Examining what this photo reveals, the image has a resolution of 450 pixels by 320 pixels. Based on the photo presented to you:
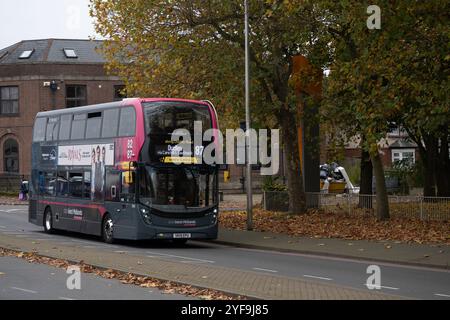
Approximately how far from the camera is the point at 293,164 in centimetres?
2922

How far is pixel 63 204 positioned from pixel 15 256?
7.41 metres

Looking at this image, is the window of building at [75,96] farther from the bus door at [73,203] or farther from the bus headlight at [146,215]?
the bus headlight at [146,215]

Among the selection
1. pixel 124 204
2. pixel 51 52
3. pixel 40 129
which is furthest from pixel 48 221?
pixel 51 52

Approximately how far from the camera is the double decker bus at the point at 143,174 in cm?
2116

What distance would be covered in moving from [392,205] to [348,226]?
8.58 feet

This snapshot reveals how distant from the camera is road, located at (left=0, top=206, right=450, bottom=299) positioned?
550 inches

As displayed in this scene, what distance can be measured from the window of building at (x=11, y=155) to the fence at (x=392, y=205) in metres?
32.5

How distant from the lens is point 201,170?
71.5 ft

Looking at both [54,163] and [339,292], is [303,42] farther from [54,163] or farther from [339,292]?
[339,292]

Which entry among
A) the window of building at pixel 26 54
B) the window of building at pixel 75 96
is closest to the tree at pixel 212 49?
the window of building at pixel 75 96

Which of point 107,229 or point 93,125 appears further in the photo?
point 93,125

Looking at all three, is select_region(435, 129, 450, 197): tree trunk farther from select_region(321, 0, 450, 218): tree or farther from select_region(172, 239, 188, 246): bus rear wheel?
select_region(172, 239, 188, 246): bus rear wheel

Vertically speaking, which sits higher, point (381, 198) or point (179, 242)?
point (381, 198)

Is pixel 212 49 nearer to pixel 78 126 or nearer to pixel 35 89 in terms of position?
pixel 78 126
